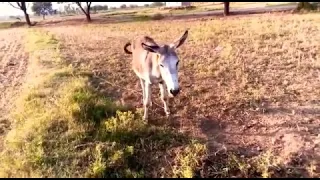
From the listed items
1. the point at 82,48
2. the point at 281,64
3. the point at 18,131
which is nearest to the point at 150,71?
the point at 18,131

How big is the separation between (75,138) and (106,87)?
318cm

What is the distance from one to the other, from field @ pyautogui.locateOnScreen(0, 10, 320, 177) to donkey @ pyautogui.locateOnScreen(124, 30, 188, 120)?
564 mm

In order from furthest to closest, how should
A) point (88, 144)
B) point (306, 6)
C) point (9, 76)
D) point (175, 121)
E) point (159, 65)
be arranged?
point (306, 6) → point (9, 76) → point (175, 121) → point (159, 65) → point (88, 144)

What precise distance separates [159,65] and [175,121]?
1.17 meters

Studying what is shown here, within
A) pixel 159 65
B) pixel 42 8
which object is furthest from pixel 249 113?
pixel 42 8

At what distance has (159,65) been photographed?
5625 millimetres

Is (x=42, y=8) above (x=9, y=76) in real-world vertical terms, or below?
above

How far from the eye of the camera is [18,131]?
18.7ft

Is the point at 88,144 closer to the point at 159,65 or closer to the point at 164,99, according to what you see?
the point at 159,65

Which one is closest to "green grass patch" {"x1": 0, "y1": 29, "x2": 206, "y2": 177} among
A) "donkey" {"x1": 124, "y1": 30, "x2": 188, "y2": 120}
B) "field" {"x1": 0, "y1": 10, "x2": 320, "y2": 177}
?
"field" {"x1": 0, "y1": 10, "x2": 320, "y2": 177}

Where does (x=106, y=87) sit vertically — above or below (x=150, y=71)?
below

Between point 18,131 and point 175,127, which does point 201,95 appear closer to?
point 175,127

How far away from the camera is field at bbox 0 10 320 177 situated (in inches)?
187

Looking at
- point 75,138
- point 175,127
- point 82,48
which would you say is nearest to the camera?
point 75,138
